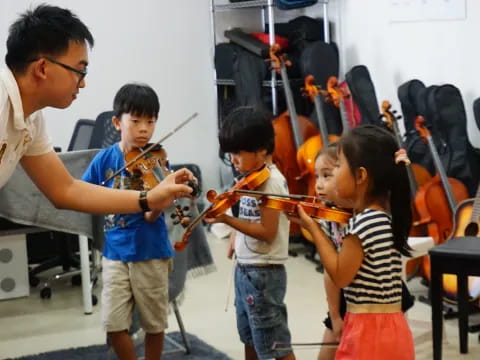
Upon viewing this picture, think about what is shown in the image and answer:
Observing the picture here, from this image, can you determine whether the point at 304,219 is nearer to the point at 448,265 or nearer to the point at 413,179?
the point at 448,265

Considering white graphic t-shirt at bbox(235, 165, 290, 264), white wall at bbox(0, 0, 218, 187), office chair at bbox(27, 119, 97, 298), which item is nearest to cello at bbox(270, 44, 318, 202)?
office chair at bbox(27, 119, 97, 298)

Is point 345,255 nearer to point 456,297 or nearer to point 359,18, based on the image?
point 456,297

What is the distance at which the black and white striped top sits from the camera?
178 centimetres

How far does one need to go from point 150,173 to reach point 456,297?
1.43m

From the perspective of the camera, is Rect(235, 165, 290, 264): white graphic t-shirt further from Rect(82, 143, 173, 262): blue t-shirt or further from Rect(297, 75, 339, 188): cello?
Rect(297, 75, 339, 188): cello

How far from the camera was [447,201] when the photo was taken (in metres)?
3.41

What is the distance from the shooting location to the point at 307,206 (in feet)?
6.19

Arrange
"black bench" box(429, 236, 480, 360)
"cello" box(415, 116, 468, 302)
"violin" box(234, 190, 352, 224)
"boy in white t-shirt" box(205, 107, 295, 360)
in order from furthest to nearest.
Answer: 1. "cello" box(415, 116, 468, 302)
2. "black bench" box(429, 236, 480, 360)
3. "boy in white t-shirt" box(205, 107, 295, 360)
4. "violin" box(234, 190, 352, 224)

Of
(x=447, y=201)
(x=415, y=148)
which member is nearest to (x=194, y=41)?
(x=415, y=148)

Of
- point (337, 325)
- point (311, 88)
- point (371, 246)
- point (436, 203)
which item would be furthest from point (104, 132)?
point (371, 246)

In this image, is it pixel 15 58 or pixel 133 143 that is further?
pixel 133 143

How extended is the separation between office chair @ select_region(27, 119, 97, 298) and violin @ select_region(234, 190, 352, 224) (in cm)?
217

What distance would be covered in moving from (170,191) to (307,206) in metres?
0.39

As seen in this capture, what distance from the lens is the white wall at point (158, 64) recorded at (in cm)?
527
